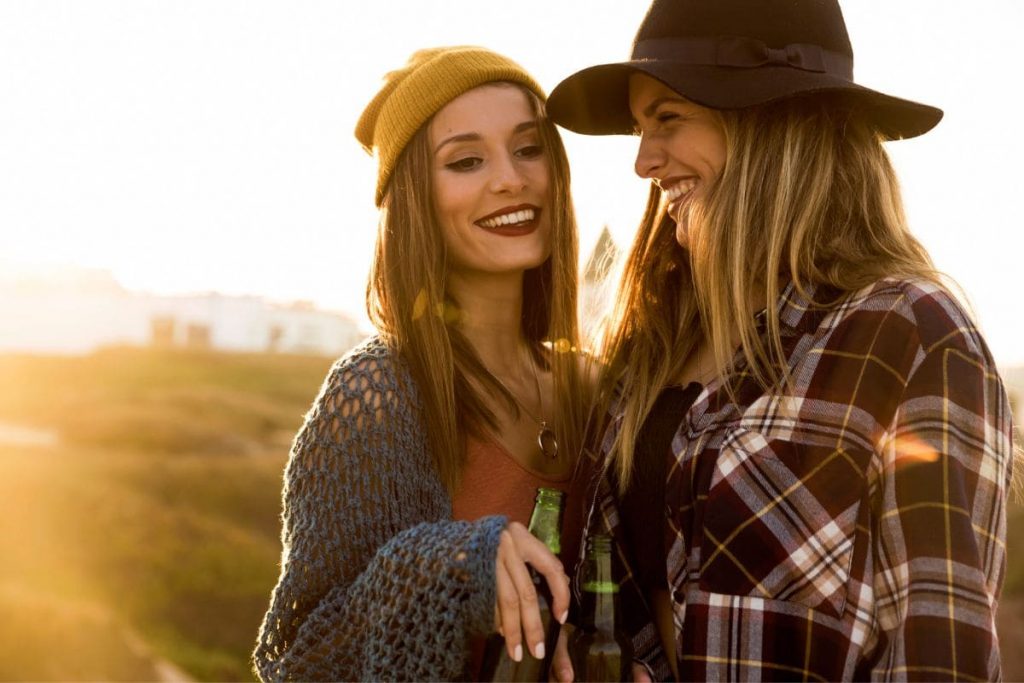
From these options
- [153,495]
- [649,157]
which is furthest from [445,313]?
[153,495]

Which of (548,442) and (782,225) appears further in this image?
(548,442)

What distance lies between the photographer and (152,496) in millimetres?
15062

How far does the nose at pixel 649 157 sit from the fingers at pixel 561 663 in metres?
1.20

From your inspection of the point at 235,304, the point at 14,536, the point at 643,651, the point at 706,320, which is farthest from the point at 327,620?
the point at 235,304

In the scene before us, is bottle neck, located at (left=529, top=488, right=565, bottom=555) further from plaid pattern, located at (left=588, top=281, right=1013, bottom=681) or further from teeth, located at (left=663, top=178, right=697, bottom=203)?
teeth, located at (left=663, top=178, right=697, bottom=203)

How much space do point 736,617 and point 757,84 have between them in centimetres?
115

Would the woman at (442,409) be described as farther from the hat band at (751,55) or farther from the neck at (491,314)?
the hat band at (751,55)

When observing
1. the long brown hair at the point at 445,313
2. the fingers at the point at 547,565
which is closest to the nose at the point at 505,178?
the long brown hair at the point at 445,313

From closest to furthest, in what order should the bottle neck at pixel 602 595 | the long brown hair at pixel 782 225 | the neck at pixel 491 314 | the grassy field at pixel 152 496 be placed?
the bottle neck at pixel 602 595 < the long brown hair at pixel 782 225 < the neck at pixel 491 314 < the grassy field at pixel 152 496

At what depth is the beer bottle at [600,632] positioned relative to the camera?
1.96 metres

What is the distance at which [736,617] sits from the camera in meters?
1.98

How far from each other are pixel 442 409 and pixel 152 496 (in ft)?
45.4

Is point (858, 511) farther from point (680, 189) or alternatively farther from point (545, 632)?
point (680, 189)

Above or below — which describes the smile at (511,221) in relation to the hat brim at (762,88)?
below
